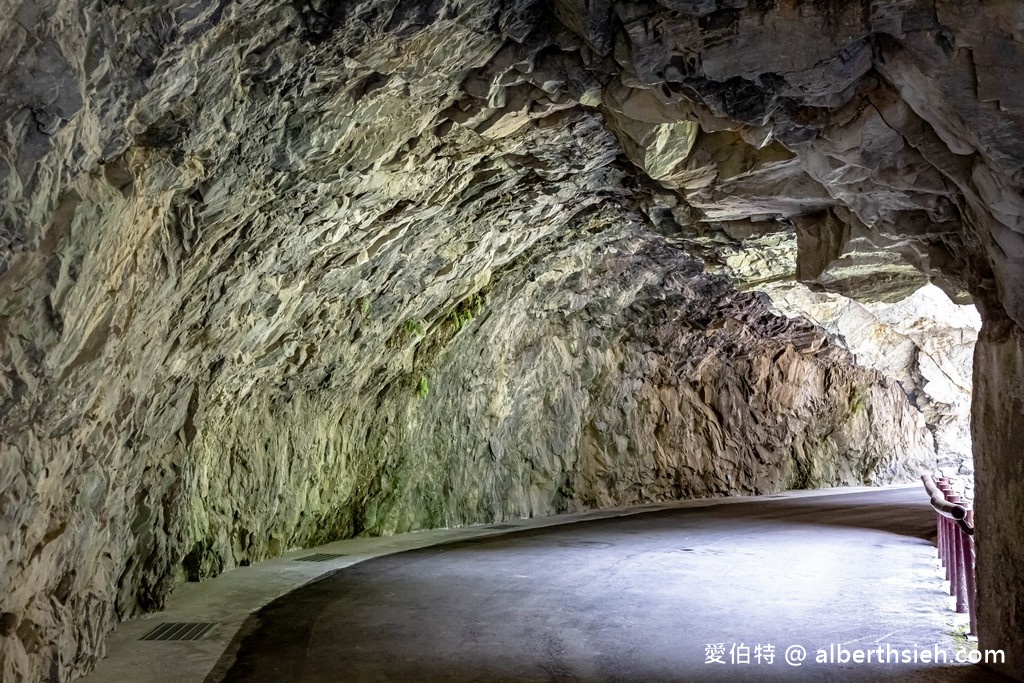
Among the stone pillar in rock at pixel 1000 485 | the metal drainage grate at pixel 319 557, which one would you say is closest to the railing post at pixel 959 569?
the stone pillar in rock at pixel 1000 485

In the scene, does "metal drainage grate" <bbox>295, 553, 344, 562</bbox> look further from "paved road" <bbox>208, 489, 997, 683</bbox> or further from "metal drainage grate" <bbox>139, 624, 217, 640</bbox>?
"metal drainage grate" <bbox>139, 624, 217, 640</bbox>

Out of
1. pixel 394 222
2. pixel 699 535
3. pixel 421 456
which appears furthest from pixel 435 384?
pixel 394 222

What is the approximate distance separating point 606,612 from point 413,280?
616 centimetres

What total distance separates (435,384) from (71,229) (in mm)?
13004

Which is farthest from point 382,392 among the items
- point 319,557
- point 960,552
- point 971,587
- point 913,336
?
A: point 913,336

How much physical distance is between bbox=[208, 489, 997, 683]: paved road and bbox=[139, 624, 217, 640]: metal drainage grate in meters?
0.45

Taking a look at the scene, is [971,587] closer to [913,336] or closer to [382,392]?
[382,392]

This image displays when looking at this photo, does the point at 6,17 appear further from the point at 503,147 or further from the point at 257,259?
the point at 503,147

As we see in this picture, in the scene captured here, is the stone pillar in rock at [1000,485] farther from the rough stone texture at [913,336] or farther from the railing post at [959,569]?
the rough stone texture at [913,336]

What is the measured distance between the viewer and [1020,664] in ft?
21.7

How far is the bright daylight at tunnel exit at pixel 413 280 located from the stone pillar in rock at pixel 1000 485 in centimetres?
5

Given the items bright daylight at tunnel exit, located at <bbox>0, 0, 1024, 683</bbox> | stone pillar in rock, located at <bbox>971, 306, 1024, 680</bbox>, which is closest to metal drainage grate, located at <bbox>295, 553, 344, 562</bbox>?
bright daylight at tunnel exit, located at <bbox>0, 0, 1024, 683</bbox>

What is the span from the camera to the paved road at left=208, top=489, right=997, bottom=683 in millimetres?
7465

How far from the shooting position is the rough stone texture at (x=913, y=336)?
64.8 ft
